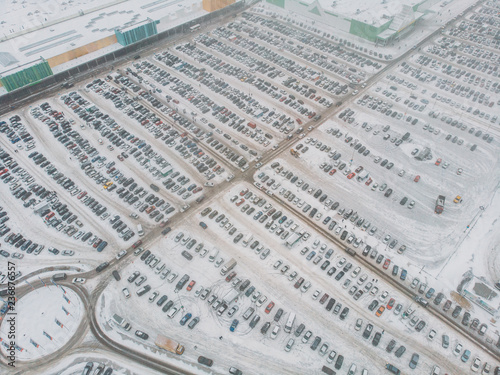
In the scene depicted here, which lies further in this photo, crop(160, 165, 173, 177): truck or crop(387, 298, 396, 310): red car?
crop(160, 165, 173, 177): truck

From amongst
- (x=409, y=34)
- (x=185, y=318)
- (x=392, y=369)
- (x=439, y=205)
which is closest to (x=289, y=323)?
(x=392, y=369)

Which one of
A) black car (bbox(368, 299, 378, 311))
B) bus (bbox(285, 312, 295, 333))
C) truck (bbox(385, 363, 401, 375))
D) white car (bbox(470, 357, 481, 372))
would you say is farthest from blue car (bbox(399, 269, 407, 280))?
bus (bbox(285, 312, 295, 333))

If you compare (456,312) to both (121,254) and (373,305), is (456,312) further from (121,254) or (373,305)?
(121,254)

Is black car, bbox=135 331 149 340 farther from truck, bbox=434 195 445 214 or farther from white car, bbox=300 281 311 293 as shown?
truck, bbox=434 195 445 214

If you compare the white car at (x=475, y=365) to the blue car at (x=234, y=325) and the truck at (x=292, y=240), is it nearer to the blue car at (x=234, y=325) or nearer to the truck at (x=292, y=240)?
the truck at (x=292, y=240)

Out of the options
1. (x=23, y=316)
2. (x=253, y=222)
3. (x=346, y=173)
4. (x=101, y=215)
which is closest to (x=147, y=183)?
(x=101, y=215)

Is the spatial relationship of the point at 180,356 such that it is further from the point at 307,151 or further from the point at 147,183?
the point at 307,151
